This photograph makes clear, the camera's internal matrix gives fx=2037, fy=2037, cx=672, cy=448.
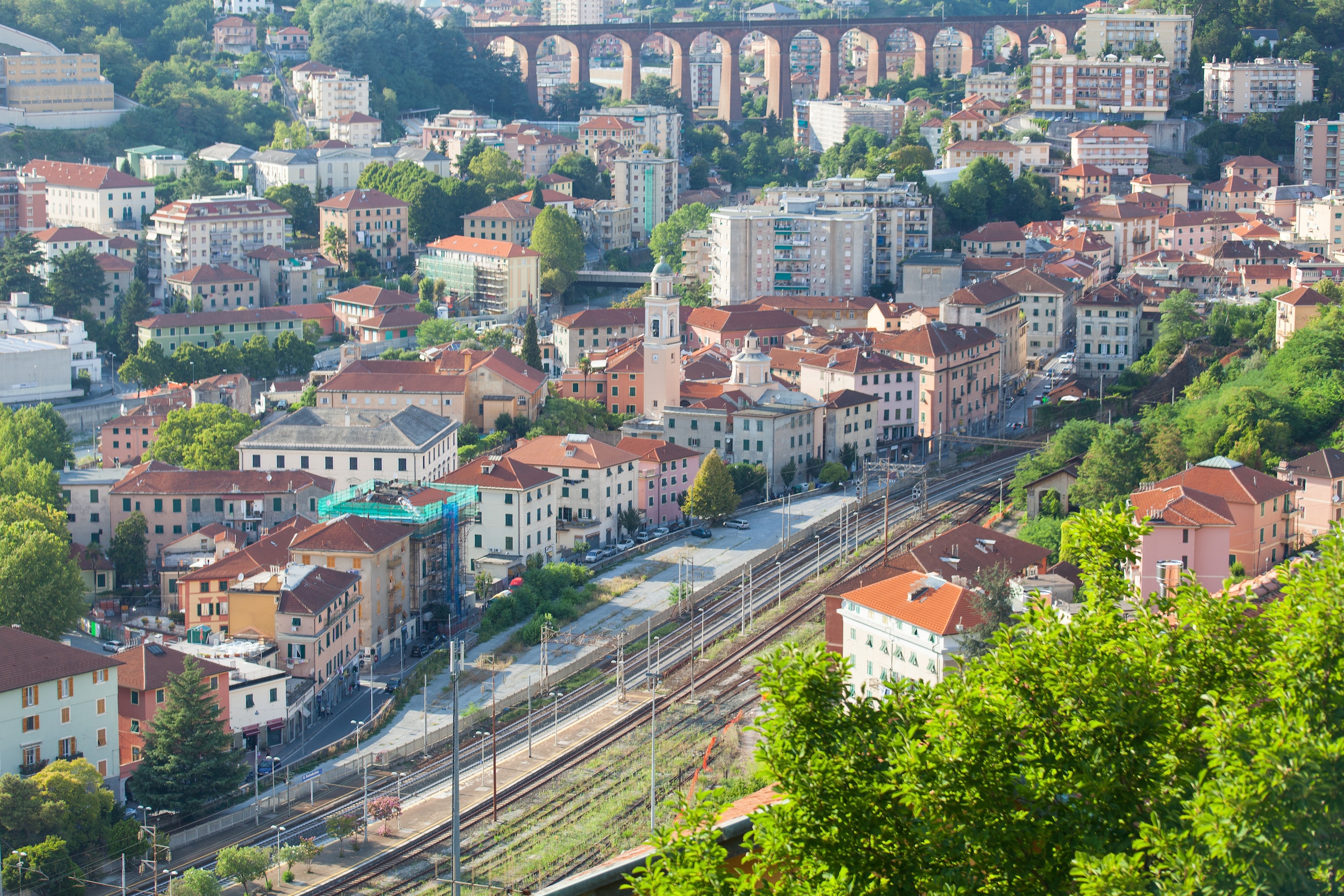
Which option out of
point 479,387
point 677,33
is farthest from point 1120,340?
point 677,33

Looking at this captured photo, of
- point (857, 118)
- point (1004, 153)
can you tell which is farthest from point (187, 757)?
point (857, 118)

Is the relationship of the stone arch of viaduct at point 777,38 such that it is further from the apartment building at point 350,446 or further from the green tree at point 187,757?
the green tree at point 187,757

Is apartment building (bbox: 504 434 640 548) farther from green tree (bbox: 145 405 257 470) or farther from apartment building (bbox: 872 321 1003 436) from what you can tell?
apartment building (bbox: 872 321 1003 436)

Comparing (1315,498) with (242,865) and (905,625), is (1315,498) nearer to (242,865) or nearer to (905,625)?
(905,625)

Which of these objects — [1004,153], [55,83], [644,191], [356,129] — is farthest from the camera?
[356,129]

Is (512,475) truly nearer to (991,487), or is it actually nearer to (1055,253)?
(991,487)

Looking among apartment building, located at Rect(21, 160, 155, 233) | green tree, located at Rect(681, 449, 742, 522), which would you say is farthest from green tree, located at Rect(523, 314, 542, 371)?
apartment building, located at Rect(21, 160, 155, 233)
